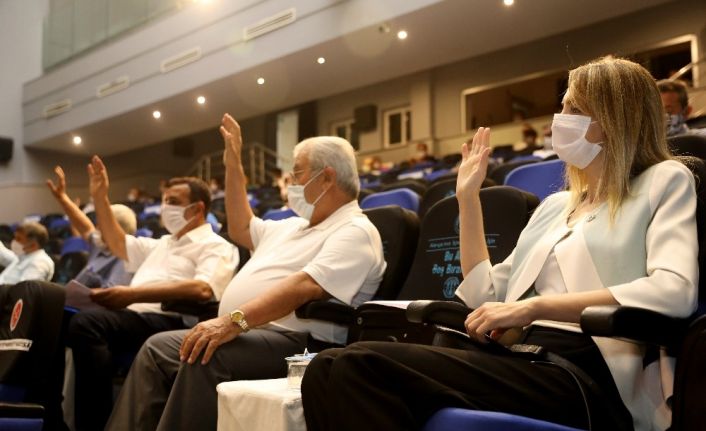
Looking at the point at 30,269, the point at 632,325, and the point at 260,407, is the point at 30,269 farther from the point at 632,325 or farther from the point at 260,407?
the point at 632,325

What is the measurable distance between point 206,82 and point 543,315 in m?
8.91

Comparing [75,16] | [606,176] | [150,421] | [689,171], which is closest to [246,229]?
[150,421]

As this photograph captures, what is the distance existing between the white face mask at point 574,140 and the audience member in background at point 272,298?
0.76 meters

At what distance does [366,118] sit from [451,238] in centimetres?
944

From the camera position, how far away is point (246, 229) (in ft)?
8.47

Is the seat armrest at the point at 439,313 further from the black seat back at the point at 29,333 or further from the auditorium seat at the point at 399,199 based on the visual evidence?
the black seat back at the point at 29,333

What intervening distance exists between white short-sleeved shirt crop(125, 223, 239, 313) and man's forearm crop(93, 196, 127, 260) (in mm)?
266

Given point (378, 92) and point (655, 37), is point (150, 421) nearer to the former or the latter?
point (655, 37)

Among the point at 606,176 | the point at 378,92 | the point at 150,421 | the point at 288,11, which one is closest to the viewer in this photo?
the point at 606,176

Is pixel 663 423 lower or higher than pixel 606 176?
lower

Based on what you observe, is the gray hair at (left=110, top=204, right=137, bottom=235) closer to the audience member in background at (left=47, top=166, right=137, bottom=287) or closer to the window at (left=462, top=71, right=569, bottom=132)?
the audience member in background at (left=47, top=166, right=137, bottom=287)

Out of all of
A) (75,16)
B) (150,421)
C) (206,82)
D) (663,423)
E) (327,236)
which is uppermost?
(75,16)

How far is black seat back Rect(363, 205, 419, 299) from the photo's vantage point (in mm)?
2129

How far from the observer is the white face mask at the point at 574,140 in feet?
4.83
